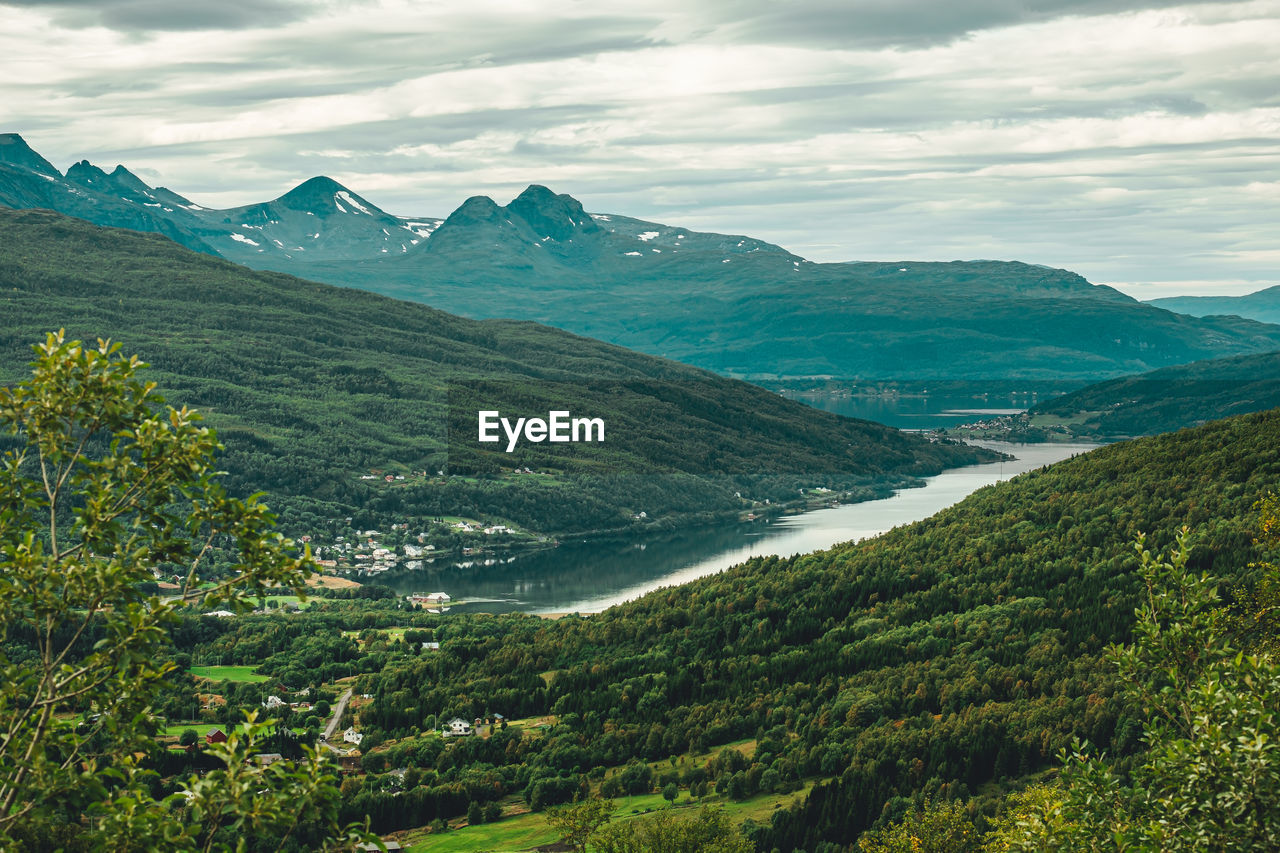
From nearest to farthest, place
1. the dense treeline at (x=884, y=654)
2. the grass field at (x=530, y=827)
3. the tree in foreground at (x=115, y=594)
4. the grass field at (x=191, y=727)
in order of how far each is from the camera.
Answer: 1. the tree in foreground at (x=115, y=594)
2. the grass field at (x=530, y=827)
3. the dense treeline at (x=884, y=654)
4. the grass field at (x=191, y=727)

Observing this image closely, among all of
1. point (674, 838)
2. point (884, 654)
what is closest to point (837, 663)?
point (884, 654)

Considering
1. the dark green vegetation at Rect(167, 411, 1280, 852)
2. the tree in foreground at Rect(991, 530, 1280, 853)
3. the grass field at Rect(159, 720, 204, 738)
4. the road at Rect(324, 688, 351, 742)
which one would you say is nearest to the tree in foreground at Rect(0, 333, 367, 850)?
the tree in foreground at Rect(991, 530, 1280, 853)

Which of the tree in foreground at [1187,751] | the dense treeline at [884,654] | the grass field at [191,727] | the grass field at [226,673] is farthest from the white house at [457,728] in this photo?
the tree in foreground at [1187,751]

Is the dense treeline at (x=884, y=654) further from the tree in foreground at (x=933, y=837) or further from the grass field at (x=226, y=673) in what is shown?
the tree in foreground at (x=933, y=837)

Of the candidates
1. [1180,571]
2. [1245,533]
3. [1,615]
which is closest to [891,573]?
[1245,533]

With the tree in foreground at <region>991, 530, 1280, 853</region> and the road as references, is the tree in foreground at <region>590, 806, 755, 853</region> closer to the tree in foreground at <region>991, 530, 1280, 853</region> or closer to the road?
the tree in foreground at <region>991, 530, 1280, 853</region>
